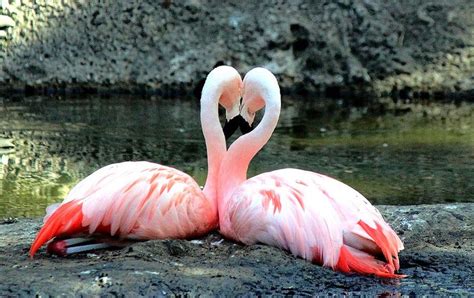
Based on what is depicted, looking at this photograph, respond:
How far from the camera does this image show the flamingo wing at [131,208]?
3291 mm

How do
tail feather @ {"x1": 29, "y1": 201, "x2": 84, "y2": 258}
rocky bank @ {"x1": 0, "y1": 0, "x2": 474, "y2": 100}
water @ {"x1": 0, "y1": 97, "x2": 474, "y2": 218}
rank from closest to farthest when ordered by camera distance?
tail feather @ {"x1": 29, "y1": 201, "x2": 84, "y2": 258} → water @ {"x1": 0, "y1": 97, "x2": 474, "y2": 218} → rocky bank @ {"x1": 0, "y1": 0, "x2": 474, "y2": 100}

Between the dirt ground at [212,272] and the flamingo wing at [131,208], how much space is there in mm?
82

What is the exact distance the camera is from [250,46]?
10508 millimetres

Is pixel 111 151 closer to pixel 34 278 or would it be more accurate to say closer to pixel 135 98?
pixel 135 98

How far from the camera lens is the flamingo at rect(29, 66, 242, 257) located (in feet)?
10.8

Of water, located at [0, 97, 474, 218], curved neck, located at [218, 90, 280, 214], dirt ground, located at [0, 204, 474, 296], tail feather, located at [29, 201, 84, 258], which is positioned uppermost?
curved neck, located at [218, 90, 280, 214]

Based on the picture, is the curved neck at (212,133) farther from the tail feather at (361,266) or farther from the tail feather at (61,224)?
the tail feather at (361,266)

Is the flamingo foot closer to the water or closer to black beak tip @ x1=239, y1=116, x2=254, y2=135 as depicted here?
black beak tip @ x1=239, y1=116, x2=254, y2=135

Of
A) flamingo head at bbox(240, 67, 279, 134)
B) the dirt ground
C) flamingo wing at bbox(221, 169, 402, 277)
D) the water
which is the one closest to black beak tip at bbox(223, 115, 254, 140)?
flamingo head at bbox(240, 67, 279, 134)

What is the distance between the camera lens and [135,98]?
1026 centimetres

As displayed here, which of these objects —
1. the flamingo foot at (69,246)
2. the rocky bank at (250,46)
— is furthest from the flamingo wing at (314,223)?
the rocky bank at (250,46)

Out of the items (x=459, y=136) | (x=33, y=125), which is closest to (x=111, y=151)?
(x=33, y=125)

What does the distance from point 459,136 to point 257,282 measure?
5.31m

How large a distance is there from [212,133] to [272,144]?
12.1ft
